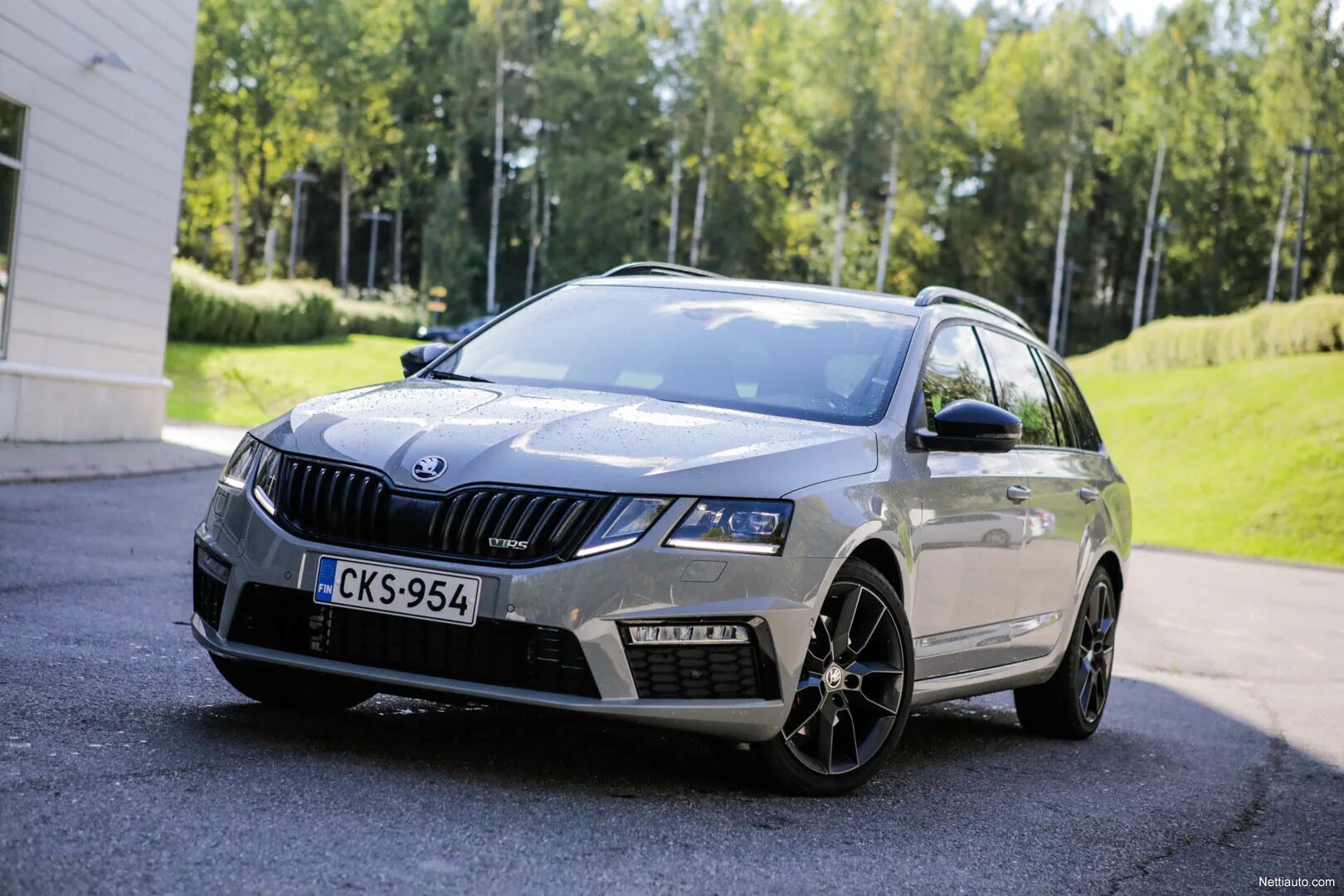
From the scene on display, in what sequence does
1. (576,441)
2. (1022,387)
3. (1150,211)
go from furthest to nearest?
(1150,211) < (1022,387) < (576,441)

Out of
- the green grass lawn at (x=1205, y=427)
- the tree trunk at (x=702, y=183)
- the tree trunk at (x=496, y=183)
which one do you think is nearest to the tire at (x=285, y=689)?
the green grass lawn at (x=1205, y=427)

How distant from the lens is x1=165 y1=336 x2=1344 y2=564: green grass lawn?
2561 cm

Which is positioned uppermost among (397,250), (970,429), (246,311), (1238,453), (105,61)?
(397,250)

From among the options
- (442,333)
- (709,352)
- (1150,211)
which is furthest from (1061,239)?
(709,352)

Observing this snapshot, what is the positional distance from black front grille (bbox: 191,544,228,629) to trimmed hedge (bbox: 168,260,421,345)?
108ft

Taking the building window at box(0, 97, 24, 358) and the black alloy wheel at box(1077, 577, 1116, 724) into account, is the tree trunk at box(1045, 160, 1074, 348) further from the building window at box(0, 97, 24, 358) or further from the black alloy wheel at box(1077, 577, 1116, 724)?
the black alloy wheel at box(1077, 577, 1116, 724)

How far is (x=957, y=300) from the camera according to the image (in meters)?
6.74

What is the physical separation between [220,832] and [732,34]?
6947 cm

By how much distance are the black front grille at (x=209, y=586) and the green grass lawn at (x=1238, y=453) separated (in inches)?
819

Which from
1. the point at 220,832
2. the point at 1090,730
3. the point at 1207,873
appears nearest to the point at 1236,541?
the point at 1090,730

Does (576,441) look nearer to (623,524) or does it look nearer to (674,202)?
(623,524)

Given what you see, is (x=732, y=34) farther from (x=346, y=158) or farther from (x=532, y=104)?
(x=346, y=158)

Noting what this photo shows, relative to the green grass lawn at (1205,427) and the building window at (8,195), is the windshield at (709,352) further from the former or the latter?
the green grass lawn at (1205,427)

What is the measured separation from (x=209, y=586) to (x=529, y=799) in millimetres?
1199
